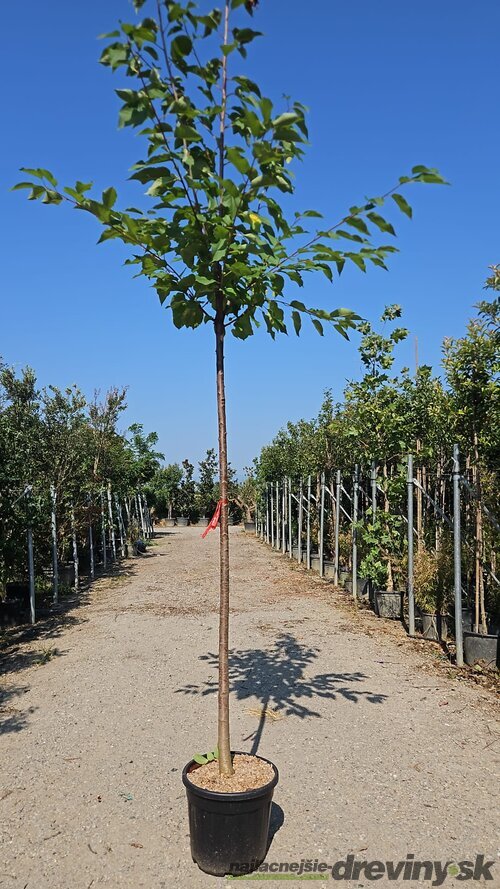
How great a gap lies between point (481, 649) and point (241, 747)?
281cm

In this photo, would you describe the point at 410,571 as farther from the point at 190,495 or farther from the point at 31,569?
the point at 190,495

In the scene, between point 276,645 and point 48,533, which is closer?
point 276,645

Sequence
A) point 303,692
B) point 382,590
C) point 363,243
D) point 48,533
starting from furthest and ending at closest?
point 48,533, point 382,590, point 303,692, point 363,243

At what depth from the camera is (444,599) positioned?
290 inches

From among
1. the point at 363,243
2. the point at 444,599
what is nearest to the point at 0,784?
the point at 363,243

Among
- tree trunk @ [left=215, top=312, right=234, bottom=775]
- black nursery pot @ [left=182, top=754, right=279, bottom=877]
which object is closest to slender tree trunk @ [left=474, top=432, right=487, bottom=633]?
tree trunk @ [left=215, top=312, right=234, bottom=775]

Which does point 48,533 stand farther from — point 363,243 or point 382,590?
point 363,243

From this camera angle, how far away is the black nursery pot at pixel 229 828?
2.84 m

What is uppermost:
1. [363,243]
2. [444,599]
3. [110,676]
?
[363,243]

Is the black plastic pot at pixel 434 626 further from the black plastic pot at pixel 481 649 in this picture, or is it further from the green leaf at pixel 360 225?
the green leaf at pixel 360 225

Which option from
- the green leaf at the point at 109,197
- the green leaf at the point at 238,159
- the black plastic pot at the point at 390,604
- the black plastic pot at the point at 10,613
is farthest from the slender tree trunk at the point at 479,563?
the black plastic pot at the point at 10,613

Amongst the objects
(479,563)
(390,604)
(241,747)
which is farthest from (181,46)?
(390,604)

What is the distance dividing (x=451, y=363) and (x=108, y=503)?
11.3m

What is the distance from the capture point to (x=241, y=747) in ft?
14.2
